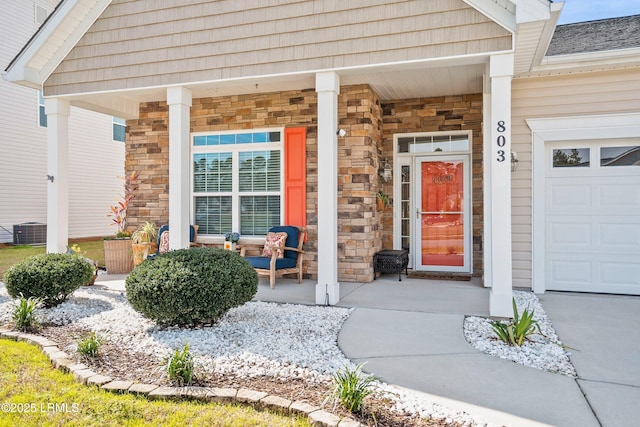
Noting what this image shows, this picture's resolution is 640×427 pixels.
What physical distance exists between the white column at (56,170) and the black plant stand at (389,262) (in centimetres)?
486

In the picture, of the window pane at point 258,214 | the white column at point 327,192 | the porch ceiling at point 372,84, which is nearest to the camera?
the white column at point 327,192

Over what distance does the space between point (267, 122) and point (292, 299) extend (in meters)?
3.23

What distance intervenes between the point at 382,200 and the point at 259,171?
214 cm

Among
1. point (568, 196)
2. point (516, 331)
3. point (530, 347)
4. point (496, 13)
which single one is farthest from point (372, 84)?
point (530, 347)

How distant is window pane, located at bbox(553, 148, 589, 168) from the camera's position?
650 cm

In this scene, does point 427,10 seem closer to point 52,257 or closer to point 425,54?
point 425,54

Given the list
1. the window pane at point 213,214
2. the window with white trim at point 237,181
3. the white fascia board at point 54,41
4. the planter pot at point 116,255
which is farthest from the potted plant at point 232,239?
the white fascia board at point 54,41

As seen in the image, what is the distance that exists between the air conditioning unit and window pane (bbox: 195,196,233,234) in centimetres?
710

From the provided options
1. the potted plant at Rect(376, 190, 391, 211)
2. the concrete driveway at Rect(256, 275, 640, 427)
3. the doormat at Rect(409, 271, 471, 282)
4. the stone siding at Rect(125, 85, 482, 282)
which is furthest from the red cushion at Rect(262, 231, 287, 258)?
the doormat at Rect(409, 271, 471, 282)

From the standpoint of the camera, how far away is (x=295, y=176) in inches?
297

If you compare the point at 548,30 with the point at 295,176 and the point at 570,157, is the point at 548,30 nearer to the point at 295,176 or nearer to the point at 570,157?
the point at 570,157

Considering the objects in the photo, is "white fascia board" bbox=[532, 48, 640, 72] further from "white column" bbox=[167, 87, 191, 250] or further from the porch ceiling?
"white column" bbox=[167, 87, 191, 250]

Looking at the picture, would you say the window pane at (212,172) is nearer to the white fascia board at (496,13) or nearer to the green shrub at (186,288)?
the green shrub at (186,288)

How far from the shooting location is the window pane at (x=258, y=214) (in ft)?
25.5
